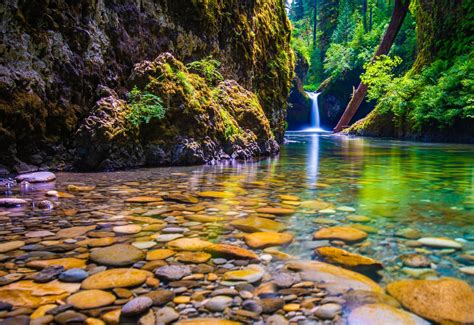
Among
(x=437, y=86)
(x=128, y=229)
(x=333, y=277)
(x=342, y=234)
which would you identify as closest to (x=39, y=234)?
(x=128, y=229)

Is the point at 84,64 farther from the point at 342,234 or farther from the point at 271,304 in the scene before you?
the point at 271,304

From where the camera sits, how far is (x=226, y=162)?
6.30 meters

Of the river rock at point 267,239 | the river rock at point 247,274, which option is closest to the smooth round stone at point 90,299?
the river rock at point 247,274

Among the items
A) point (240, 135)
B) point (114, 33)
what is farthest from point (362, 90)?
point (114, 33)

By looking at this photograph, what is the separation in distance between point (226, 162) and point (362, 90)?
58.0ft

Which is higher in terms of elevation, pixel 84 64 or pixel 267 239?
pixel 84 64

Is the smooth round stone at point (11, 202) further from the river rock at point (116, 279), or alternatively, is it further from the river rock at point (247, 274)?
the river rock at point (247, 274)

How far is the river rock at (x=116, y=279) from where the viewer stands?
1.38 m

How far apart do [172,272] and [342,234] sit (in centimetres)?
108

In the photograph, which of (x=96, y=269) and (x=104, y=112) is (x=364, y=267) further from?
(x=104, y=112)

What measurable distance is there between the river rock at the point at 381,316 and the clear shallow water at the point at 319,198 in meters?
0.27

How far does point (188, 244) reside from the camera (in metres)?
1.89

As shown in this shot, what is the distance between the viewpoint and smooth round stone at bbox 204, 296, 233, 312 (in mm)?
1248

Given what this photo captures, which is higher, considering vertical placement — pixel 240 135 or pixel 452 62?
pixel 452 62
